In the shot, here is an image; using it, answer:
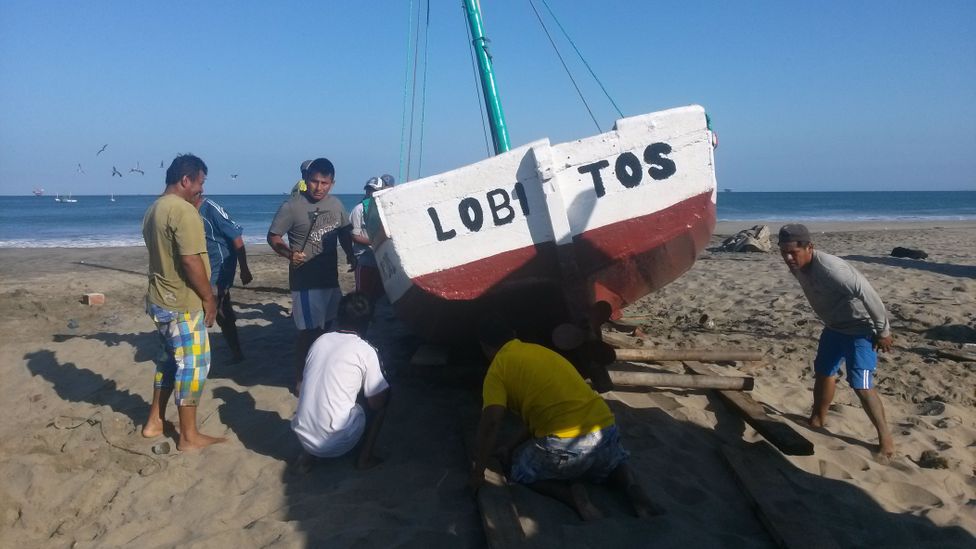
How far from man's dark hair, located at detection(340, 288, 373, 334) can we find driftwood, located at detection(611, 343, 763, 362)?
218cm

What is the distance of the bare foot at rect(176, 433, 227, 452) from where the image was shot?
13.6ft

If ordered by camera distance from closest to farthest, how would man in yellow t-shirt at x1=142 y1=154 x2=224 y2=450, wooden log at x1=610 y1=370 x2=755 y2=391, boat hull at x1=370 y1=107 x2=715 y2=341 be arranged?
man in yellow t-shirt at x1=142 y1=154 x2=224 y2=450, boat hull at x1=370 y1=107 x2=715 y2=341, wooden log at x1=610 y1=370 x2=755 y2=391

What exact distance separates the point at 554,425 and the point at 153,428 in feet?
9.04

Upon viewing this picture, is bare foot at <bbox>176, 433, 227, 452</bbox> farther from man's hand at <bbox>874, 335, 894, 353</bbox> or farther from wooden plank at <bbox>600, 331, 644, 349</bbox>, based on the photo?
man's hand at <bbox>874, 335, 894, 353</bbox>

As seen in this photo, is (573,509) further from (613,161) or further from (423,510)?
(613,161)

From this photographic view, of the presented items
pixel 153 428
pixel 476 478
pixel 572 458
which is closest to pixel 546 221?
pixel 572 458

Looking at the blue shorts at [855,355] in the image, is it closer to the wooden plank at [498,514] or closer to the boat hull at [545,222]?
the boat hull at [545,222]

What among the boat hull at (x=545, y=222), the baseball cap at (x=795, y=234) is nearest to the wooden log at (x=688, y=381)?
the boat hull at (x=545, y=222)

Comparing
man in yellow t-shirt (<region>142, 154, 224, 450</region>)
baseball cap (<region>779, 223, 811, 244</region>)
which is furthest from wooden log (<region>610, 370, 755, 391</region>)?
man in yellow t-shirt (<region>142, 154, 224, 450</region>)

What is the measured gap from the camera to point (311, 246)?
16.3 ft

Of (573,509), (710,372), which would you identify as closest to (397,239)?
(573,509)

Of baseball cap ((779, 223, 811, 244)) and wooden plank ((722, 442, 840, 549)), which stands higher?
baseball cap ((779, 223, 811, 244))

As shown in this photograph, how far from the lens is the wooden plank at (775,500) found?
2918 mm

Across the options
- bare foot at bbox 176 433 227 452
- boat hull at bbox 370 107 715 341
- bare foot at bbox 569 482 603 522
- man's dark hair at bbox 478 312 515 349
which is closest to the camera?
bare foot at bbox 569 482 603 522
